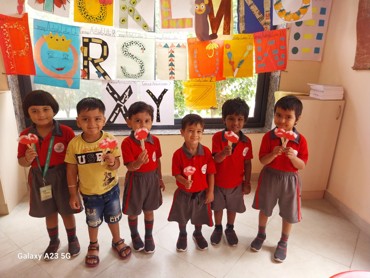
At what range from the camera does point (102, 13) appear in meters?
2.28

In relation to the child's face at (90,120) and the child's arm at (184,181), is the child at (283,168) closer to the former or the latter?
the child's arm at (184,181)

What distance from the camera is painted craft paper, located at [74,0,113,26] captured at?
7.32 ft

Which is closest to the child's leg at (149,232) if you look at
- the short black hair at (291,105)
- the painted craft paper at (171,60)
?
the short black hair at (291,105)

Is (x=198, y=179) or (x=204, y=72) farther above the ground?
(x=204, y=72)

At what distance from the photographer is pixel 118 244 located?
71.8 inches

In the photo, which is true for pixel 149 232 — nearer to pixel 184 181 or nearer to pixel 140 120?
pixel 184 181

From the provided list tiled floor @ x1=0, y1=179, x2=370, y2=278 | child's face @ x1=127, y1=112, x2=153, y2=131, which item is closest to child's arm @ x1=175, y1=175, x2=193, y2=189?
child's face @ x1=127, y1=112, x2=153, y2=131

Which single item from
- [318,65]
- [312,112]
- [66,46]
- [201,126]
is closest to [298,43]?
[318,65]

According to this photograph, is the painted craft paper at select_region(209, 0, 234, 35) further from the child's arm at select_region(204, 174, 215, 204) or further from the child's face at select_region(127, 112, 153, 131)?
the child's arm at select_region(204, 174, 215, 204)

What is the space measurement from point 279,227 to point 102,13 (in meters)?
2.43

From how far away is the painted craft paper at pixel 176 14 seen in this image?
7.69 feet

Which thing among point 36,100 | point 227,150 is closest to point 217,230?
point 227,150

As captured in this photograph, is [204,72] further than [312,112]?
Yes

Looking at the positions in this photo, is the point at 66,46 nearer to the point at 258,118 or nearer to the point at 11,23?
the point at 11,23
